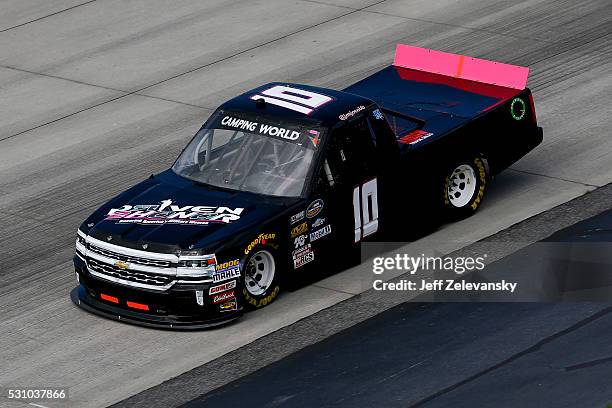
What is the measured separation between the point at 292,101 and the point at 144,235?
6.97 ft

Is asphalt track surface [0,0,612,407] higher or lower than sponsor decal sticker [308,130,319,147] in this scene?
lower

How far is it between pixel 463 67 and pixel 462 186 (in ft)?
5.22

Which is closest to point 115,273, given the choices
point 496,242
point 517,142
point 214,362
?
point 214,362

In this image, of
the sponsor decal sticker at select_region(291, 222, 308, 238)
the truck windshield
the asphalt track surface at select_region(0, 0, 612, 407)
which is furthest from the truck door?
the asphalt track surface at select_region(0, 0, 612, 407)

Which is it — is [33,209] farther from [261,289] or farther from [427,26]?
[427,26]

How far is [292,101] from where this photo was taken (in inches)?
523

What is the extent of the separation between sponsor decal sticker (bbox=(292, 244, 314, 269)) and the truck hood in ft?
1.43

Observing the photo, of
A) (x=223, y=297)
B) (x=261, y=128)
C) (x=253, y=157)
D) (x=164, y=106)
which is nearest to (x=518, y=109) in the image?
(x=261, y=128)

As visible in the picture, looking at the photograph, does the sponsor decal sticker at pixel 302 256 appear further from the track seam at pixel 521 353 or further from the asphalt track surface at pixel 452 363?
the track seam at pixel 521 353

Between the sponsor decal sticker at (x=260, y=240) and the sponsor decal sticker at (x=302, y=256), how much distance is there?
396mm

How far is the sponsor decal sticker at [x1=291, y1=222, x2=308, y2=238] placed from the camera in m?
12.5

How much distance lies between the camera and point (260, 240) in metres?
12.2

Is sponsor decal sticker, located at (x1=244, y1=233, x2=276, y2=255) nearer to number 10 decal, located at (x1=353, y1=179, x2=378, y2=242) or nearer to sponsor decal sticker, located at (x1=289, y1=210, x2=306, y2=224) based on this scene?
Result: sponsor decal sticker, located at (x1=289, y1=210, x2=306, y2=224)

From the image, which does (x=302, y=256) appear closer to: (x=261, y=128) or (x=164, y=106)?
(x=261, y=128)
